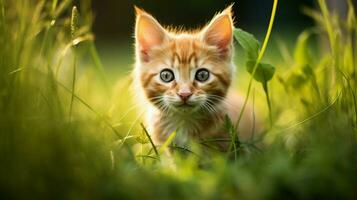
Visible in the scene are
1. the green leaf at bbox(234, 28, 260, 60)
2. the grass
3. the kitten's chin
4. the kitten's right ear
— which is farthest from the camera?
the kitten's right ear

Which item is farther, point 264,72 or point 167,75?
point 167,75

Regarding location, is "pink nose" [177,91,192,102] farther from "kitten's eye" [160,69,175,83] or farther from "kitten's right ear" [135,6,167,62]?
"kitten's right ear" [135,6,167,62]

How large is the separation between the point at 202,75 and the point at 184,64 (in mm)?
83

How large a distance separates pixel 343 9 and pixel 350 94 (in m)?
1.44

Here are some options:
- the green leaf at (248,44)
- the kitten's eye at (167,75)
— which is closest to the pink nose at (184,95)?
the kitten's eye at (167,75)

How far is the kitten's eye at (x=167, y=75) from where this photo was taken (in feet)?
6.66

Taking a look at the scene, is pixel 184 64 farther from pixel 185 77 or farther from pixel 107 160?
pixel 107 160

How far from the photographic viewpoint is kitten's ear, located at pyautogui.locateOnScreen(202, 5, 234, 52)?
2.03 m

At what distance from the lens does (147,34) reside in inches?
84.3

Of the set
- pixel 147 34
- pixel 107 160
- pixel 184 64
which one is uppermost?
pixel 147 34

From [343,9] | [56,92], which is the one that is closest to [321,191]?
[56,92]

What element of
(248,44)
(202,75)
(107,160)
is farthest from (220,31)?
(107,160)

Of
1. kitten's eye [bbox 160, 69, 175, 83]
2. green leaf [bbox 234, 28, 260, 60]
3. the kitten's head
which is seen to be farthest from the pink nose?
green leaf [bbox 234, 28, 260, 60]

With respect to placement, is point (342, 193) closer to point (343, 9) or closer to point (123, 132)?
point (123, 132)
